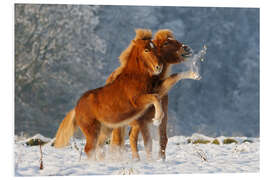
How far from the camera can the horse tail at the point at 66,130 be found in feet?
16.7

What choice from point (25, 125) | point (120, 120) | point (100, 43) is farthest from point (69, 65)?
point (120, 120)

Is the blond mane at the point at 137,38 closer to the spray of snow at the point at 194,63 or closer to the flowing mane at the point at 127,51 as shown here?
the flowing mane at the point at 127,51

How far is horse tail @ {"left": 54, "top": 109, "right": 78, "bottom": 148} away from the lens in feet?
16.7

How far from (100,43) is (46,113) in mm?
1118

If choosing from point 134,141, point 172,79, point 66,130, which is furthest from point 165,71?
point 66,130

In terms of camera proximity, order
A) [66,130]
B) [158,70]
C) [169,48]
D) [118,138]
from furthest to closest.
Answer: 1. [66,130]
2. [118,138]
3. [169,48]
4. [158,70]

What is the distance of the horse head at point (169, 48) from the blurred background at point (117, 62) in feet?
0.45

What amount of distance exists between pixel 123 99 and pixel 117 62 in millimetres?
749

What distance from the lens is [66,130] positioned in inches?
202

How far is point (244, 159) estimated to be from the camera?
568 cm

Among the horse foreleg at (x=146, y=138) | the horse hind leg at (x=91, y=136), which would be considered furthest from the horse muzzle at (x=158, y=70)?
the horse hind leg at (x=91, y=136)

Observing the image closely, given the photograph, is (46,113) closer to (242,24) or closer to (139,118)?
(139,118)

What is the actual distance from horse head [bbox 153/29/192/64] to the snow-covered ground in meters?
0.95

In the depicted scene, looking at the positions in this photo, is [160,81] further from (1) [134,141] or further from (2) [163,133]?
(1) [134,141]
